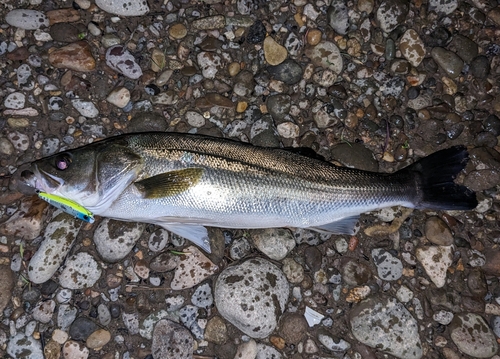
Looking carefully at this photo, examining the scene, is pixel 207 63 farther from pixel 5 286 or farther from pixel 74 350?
pixel 74 350

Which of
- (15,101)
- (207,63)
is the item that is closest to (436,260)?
(207,63)

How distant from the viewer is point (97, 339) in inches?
129

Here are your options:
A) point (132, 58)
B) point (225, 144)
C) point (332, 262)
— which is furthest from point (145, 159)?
point (332, 262)

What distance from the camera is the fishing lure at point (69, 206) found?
3.02 m

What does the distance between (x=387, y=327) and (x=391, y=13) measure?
9.73 ft

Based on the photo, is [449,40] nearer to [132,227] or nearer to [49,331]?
[132,227]

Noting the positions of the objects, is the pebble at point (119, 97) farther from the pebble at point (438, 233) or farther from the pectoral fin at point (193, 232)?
the pebble at point (438, 233)

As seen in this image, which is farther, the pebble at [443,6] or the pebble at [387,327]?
the pebble at [443,6]

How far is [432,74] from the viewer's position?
378cm

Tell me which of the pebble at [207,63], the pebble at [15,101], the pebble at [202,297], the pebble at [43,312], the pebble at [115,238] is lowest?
the pebble at [43,312]

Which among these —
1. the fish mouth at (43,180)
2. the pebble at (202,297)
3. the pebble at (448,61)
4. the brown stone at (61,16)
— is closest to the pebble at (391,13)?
the pebble at (448,61)

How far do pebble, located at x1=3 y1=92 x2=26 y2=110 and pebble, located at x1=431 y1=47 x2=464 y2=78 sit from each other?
395 cm

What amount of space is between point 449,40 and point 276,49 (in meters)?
1.75

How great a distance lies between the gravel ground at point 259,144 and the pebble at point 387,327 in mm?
13
